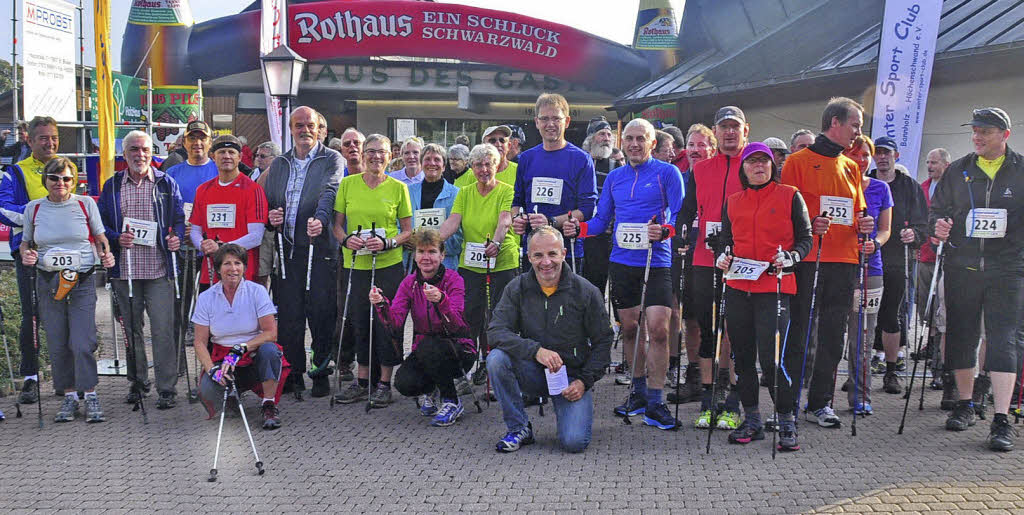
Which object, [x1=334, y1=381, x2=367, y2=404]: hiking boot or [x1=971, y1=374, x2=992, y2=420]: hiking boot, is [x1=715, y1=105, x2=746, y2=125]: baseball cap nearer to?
[x1=971, y1=374, x2=992, y2=420]: hiking boot

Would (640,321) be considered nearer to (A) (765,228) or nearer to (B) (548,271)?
(B) (548,271)

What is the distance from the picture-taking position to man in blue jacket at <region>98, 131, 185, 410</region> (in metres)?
6.73

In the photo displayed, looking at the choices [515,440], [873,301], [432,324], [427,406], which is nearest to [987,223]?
[873,301]

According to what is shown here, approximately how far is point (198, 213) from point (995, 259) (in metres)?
5.56

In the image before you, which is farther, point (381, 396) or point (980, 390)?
point (381, 396)

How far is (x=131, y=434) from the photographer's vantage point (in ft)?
19.9

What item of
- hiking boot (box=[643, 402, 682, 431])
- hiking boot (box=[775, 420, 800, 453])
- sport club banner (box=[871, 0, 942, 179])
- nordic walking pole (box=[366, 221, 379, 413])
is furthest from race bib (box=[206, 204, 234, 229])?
sport club banner (box=[871, 0, 942, 179])

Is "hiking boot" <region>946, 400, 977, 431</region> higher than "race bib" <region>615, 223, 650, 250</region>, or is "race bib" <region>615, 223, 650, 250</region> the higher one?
"race bib" <region>615, 223, 650, 250</region>

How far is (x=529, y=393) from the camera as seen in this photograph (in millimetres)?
5965

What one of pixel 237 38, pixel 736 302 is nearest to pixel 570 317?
pixel 736 302

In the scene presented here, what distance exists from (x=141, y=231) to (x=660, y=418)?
3.92 metres

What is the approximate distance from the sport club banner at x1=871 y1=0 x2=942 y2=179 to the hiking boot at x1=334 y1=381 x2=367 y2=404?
259 inches

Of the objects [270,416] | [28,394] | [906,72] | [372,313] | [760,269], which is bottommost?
[28,394]

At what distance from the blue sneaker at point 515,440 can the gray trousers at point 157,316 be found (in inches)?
106
